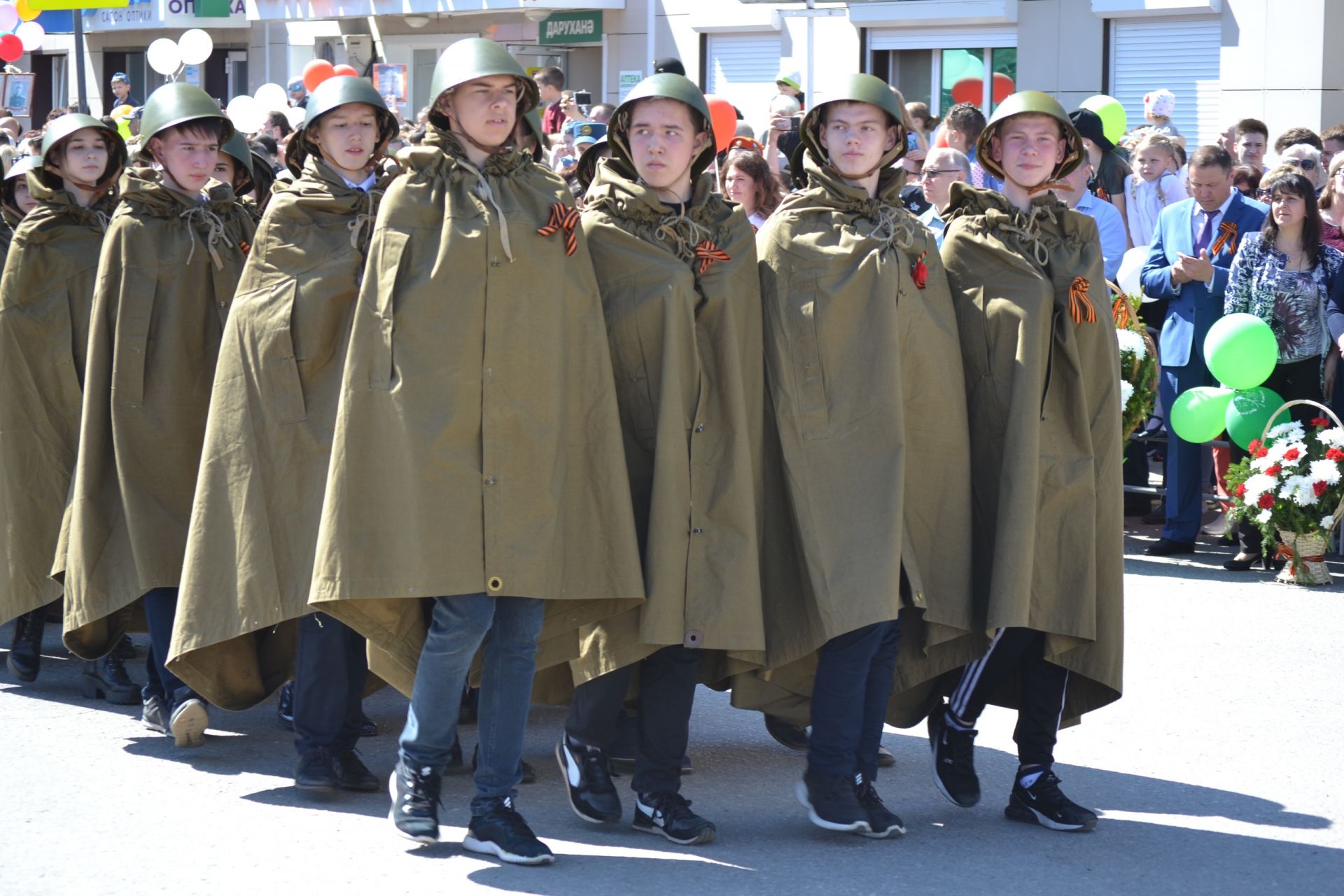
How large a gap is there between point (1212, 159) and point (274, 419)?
5.90m

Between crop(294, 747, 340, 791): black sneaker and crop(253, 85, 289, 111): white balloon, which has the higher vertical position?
crop(253, 85, 289, 111): white balloon

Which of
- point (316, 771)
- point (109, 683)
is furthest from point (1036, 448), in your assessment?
point (109, 683)

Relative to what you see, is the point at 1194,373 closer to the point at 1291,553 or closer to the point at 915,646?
the point at 1291,553

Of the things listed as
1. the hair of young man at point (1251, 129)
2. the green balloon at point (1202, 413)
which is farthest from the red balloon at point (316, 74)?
the green balloon at point (1202, 413)

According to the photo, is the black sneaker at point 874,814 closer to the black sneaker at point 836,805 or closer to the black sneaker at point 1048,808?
the black sneaker at point 836,805

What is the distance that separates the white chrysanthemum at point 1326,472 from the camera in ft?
28.4

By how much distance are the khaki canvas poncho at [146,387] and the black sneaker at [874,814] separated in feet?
8.03

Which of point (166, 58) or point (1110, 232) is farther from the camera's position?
point (166, 58)

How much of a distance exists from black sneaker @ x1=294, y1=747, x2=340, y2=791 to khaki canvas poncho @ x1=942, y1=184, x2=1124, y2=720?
1.99 m

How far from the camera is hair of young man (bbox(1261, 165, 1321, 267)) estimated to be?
9.00 meters

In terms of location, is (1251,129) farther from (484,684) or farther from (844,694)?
(484,684)

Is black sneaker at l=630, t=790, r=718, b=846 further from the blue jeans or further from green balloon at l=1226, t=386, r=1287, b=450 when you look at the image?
green balloon at l=1226, t=386, r=1287, b=450

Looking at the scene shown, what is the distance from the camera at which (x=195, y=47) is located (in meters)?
20.9

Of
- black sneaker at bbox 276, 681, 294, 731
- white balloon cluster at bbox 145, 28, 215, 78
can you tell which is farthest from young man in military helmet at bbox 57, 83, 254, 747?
white balloon cluster at bbox 145, 28, 215, 78
